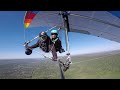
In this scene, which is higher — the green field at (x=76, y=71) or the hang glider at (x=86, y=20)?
the green field at (x=76, y=71)

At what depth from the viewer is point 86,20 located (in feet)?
16.1

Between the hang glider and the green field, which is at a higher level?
the green field

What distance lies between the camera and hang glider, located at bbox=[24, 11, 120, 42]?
4227 millimetres

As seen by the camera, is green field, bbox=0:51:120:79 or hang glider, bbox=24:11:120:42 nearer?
hang glider, bbox=24:11:120:42

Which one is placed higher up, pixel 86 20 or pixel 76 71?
pixel 76 71

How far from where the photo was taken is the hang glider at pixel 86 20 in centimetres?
423

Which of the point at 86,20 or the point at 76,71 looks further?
the point at 76,71

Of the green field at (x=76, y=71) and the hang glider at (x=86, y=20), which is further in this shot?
the green field at (x=76, y=71)
